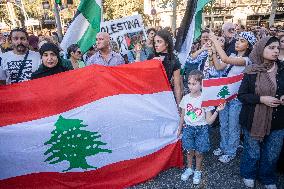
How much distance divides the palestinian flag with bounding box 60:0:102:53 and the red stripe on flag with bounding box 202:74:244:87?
91.0 inches

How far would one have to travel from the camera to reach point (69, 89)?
12.0ft

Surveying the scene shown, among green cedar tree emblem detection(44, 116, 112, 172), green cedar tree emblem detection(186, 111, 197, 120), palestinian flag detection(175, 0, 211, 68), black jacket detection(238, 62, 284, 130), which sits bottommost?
green cedar tree emblem detection(44, 116, 112, 172)

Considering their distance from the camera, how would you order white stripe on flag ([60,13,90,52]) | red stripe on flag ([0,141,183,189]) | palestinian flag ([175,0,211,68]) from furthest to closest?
1. white stripe on flag ([60,13,90,52])
2. palestinian flag ([175,0,211,68])
3. red stripe on flag ([0,141,183,189])

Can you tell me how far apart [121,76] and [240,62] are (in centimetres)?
158

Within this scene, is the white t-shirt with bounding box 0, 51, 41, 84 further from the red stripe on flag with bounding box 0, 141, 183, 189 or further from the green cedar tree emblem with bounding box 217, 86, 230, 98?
the green cedar tree emblem with bounding box 217, 86, 230, 98

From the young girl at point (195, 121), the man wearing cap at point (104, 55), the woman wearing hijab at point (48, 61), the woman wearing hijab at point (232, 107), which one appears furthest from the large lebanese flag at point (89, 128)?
the man wearing cap at point (104, 55)

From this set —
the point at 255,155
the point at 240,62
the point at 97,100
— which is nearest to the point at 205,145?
the point at 255,155

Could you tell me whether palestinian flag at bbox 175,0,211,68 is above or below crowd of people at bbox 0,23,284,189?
above

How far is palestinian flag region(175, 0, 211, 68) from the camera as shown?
4359 mm

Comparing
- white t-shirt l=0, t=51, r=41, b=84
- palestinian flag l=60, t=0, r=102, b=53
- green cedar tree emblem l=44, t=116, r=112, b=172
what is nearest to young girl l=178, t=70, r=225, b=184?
green cedar tree emblem l=44, t=116, r=112, b=172

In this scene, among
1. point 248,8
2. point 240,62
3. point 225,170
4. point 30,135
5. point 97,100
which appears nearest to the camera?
point 30,135

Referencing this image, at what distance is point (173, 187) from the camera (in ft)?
13.0

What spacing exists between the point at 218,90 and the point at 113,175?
1.70 m

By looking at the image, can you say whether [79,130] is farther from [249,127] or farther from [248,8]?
[248,8]
